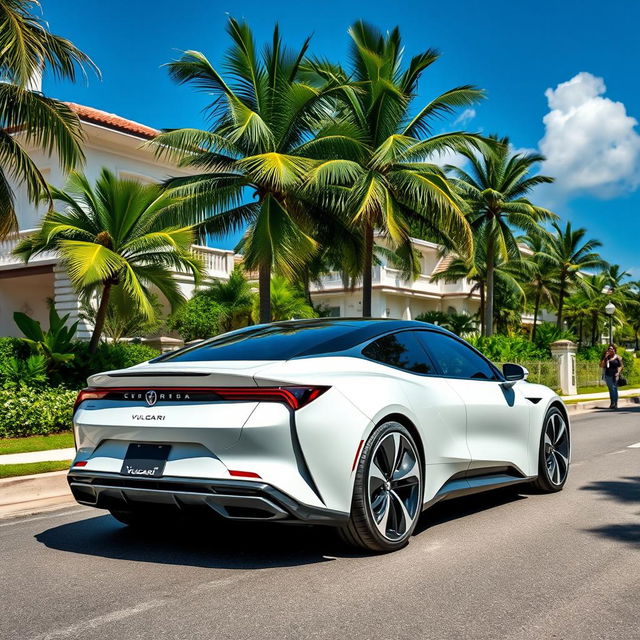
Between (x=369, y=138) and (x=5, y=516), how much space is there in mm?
17892

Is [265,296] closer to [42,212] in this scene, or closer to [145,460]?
[42,212]

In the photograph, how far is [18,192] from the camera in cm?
2817

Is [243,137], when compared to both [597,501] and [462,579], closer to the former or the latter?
[597,501]

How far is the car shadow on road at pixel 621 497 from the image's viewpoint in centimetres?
566

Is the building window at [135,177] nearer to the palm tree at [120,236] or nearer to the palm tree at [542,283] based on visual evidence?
the palm tree at [120,236]

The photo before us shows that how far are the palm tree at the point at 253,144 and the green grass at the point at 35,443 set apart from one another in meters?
6.90

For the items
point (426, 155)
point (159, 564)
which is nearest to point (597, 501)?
point (159, 564)

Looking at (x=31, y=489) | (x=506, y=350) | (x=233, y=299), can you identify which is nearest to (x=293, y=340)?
(x=31, y=489)

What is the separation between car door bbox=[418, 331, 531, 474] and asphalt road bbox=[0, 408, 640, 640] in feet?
1.62

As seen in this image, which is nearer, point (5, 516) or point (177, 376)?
point (177, 376)

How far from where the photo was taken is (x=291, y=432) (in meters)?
4.43

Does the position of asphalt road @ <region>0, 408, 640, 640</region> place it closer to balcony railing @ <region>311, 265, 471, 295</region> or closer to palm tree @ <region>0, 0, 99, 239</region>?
palm tree @ <region>0, 0, 99, 239</region>

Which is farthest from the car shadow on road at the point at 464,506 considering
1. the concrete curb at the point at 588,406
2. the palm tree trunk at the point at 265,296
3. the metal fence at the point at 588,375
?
the metal fence at the point at 588,375

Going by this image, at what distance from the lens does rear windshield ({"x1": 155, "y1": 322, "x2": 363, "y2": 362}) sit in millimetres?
5184
